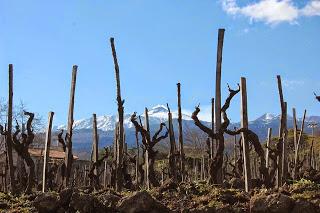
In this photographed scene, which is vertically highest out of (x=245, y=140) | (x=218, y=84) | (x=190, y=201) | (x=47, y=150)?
(x=218, y=84)

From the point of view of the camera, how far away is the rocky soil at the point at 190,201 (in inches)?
341

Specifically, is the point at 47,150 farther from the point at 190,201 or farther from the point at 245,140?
the point at 245,140

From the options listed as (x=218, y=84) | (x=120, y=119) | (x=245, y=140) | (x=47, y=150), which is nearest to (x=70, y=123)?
(x=47, y=150)

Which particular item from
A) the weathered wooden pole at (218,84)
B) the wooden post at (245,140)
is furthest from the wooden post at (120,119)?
the wooden post at (245,140)

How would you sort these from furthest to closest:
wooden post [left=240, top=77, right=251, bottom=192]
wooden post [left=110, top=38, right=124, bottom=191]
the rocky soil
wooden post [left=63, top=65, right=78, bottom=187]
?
wooden post [left=63, top=65, right=78, bottom=187]
wooden post [left=110, top=38, right=124, bottom=191]
wooden post [left=240, top=77, right=251, bottom=192]
the rocky soil

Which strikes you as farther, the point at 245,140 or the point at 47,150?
the point at 47,150

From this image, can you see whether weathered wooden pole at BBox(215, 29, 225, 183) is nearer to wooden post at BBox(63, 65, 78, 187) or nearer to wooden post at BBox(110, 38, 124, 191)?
wooden post at BBox(110, 38, 124, 191)

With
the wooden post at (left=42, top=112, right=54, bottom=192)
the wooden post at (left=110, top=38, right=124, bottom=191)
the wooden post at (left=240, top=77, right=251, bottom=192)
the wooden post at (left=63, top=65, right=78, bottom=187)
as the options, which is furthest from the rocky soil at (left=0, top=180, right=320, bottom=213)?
the wooden post at (left=110, top=38, right=124, bottom=191)

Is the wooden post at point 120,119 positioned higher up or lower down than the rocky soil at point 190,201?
higher up

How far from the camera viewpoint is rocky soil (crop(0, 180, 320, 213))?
867 cm

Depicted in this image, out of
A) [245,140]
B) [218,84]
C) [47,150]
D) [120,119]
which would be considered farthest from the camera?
[47,150]

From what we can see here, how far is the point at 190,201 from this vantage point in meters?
10.2

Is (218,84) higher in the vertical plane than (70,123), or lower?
higher

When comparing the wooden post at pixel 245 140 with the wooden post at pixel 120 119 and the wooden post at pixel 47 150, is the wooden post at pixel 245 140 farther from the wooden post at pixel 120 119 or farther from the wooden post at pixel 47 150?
the wooden post at pixel 47 150
